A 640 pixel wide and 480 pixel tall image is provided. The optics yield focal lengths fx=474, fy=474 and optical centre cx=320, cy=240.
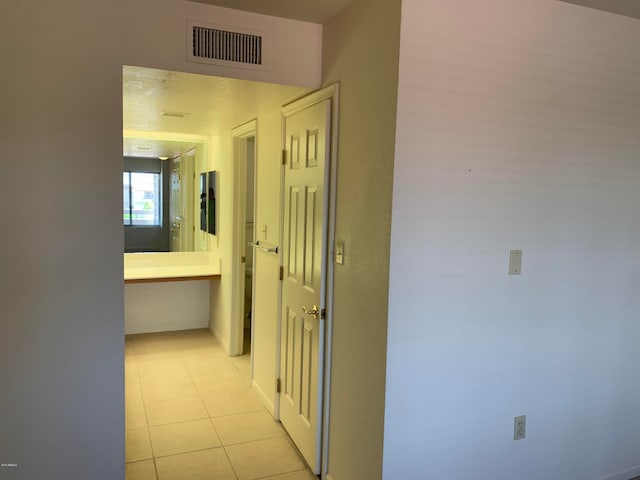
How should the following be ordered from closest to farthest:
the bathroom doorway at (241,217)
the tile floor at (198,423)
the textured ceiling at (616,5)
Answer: the textured ceiling at (616,5)
the tile floor at (198,423)
the bathroom doorway at (241,217)

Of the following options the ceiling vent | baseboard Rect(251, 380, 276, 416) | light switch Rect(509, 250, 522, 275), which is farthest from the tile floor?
the ceiling vent

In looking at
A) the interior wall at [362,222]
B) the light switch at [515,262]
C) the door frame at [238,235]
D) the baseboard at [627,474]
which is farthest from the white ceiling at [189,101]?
the baseboard at [627,474]

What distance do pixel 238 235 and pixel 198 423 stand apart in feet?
5.45

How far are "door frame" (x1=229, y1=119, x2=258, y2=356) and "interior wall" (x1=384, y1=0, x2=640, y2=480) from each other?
228 centimetres

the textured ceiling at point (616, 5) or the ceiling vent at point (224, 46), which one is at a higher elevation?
the textured ceiling at point (616, 5)

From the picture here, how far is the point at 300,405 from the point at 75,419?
1.20 meters

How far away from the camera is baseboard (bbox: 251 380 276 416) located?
10.7 feet

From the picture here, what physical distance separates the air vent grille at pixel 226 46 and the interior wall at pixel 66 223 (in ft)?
0.23

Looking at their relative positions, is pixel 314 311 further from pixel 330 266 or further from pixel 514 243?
pixel 514 243

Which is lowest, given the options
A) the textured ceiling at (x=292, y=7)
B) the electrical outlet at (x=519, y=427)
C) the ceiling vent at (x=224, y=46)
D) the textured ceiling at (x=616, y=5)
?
the electrical outlet at (x=519, y=427)

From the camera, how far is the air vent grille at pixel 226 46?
7.15ft

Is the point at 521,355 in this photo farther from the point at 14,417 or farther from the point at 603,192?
the point at 14,417

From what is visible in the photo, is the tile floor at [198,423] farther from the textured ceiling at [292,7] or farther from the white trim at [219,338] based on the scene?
the textured ceiling at [292,7]

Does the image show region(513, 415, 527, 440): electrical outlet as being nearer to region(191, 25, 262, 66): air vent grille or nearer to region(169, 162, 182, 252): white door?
region(191, 25, 262, 66): air vent grille
